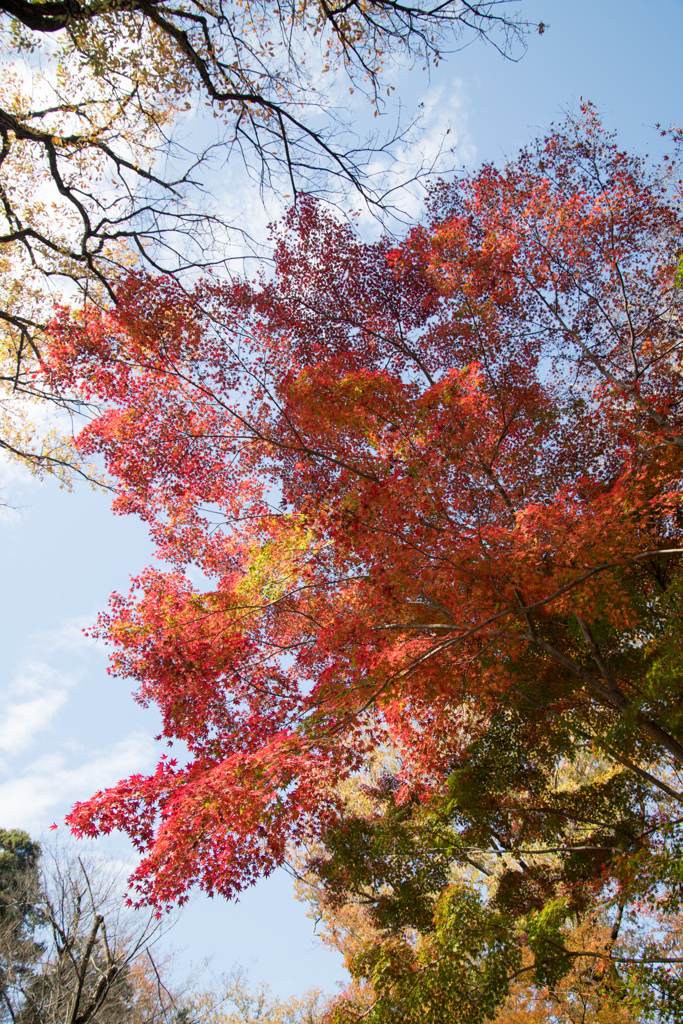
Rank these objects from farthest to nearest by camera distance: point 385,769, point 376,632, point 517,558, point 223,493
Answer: point 385,769, point 223,493, point 376,632, point 517,558

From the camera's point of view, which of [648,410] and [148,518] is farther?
[148,518]

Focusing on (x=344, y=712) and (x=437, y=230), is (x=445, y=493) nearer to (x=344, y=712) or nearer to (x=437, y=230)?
(x=344, y=712)

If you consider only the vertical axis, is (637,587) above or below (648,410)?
below

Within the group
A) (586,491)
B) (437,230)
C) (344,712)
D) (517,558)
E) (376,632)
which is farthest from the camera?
(437,230)

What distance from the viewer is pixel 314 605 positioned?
8.14 metres

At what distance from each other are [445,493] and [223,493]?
383cm

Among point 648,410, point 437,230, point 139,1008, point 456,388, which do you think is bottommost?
point 139,1008

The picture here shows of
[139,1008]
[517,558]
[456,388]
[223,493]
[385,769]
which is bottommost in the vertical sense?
[139,1008]

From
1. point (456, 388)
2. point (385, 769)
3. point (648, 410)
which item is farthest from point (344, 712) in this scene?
point (385, 769)

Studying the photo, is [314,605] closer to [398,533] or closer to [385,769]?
[398,533]

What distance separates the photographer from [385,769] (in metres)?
14.5

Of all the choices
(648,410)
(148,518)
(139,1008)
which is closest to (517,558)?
(648,410)

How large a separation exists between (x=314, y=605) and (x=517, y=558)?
10.8 ft

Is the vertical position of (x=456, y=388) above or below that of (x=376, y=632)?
above
